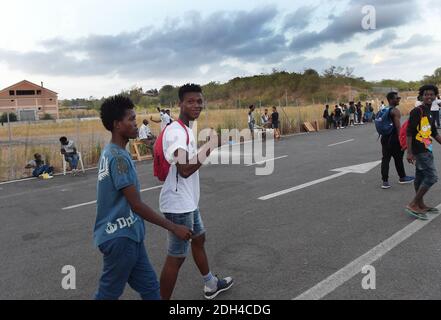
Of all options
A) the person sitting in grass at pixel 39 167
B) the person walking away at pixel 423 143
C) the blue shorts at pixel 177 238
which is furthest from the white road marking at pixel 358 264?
the person sitting in grass at pixel 39 167

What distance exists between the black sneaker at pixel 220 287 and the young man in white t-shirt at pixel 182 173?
0.47 meters

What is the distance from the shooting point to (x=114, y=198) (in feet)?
8.21

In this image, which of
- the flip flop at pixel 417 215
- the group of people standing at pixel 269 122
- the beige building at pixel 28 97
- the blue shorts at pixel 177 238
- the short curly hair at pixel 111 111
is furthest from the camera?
the beige building at pixel 28 97

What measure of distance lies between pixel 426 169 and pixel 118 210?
4433 millimetres

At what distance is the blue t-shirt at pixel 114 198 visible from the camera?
2447 mm

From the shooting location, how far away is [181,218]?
3.01 m

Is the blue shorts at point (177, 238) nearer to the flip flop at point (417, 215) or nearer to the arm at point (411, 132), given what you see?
the arm at point (411, 132)

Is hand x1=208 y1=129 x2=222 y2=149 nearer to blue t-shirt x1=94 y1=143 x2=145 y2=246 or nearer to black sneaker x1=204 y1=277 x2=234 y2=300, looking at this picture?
blue t-shirt x1=94 y1=143 x2=145 y2=246

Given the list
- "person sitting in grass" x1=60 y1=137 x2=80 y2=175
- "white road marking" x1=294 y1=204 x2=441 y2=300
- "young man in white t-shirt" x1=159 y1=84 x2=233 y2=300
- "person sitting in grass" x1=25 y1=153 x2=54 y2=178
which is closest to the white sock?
"young man in white t-shirt" x1=159 y1=84 x2=233 y2=300

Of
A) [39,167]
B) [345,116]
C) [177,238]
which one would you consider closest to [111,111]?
[177,238]

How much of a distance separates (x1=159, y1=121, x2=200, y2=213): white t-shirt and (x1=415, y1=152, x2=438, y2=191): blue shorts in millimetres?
3688

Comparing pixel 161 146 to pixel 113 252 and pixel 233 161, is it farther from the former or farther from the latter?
pixel 233 161

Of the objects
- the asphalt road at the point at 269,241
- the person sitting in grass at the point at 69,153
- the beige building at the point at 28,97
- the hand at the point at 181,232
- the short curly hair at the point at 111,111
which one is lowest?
the asphalt road at the point at 269,241
